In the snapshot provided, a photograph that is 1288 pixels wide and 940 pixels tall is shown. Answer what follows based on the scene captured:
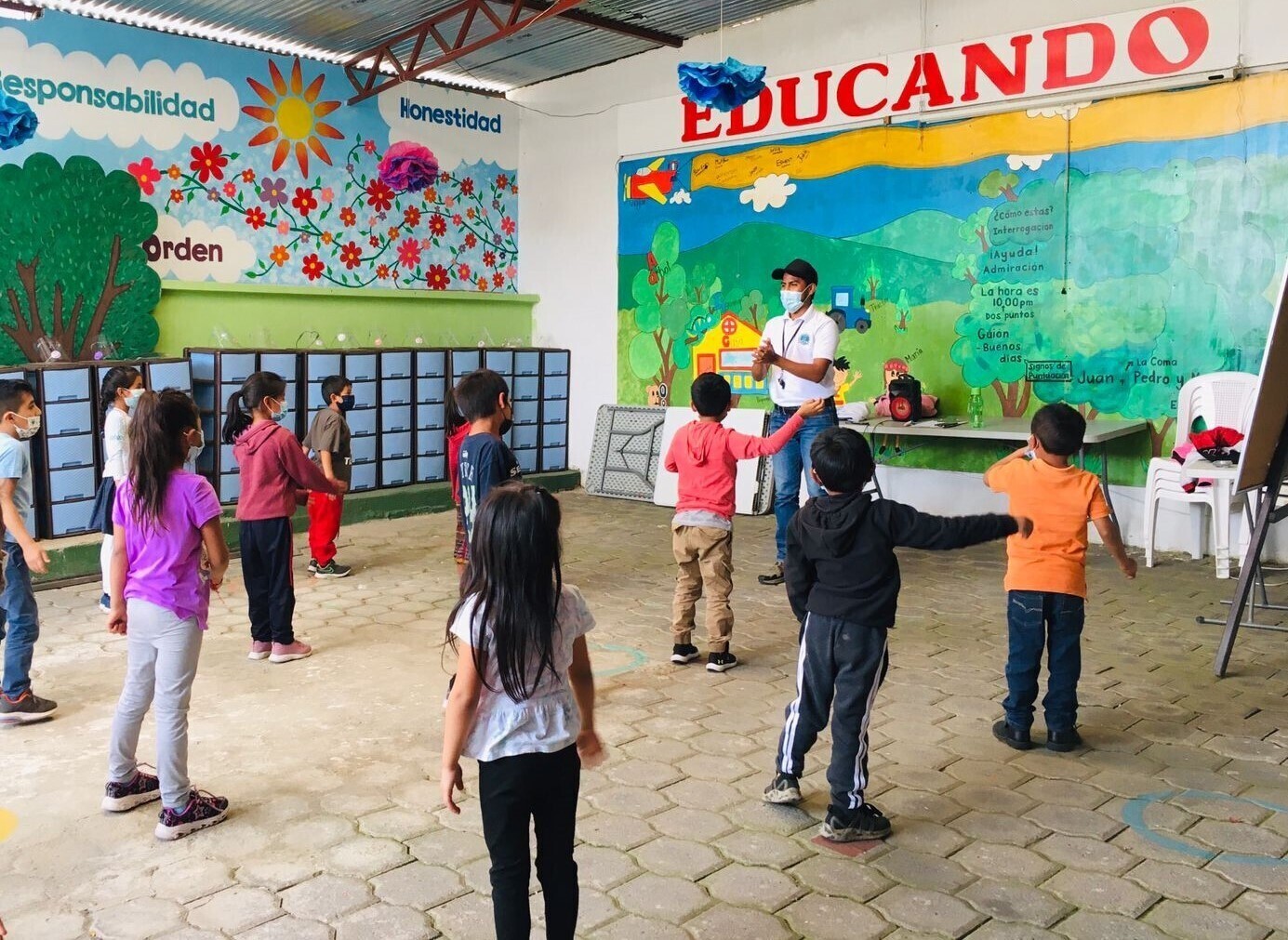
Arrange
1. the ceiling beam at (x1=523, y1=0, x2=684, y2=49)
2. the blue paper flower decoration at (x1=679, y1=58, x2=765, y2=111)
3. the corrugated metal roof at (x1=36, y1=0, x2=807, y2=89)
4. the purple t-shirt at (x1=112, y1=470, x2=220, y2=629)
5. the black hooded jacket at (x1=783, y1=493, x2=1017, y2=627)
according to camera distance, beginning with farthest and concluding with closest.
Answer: the ceiling beam at (x1=523, y1=0, x2=684, y2=49) < the corrugated metal roof at (x1=36, y1=0, x2=807, y2=89) < the blue paper flower decoration at (x1=679, y1=58, x2=765, y2=111) < the purple t-shirt at (x1=112, y1=470, x2=220, y2=629) < the black hooded jacket at (x1=783, y1=493, x2=1017, y2=627)

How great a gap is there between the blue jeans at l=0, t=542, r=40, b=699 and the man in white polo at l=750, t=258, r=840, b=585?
3372mm

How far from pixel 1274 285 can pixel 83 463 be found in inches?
275

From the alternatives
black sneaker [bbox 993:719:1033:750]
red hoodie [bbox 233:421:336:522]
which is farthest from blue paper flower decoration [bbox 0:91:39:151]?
black sneaker [bbox 993:719:1033:750]

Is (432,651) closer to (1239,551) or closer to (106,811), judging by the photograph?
(106,811)

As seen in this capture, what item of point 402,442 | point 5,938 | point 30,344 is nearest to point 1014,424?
point 402,442

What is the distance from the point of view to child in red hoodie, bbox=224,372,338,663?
15.4 ft

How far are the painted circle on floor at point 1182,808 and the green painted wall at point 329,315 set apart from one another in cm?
705

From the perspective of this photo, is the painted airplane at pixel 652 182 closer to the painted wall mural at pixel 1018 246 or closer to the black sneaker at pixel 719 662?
the painted wall mural at pixel 1018 246

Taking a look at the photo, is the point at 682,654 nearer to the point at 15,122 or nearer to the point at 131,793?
the point at 131,793

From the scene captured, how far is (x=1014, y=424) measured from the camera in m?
6.78

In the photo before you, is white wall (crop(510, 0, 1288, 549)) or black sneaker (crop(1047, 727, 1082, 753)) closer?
black sneaker (crop(1047, 727, 1082, 753))

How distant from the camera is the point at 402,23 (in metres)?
8.30

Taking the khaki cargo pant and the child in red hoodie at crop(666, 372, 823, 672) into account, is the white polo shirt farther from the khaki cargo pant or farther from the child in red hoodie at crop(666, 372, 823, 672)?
the khaki cargo pant

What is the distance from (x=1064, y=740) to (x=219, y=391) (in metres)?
5.99
